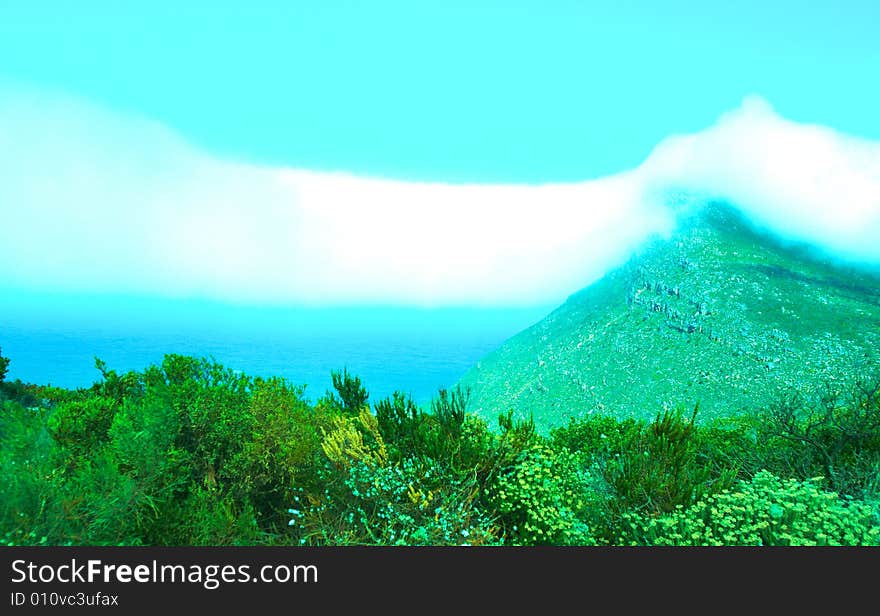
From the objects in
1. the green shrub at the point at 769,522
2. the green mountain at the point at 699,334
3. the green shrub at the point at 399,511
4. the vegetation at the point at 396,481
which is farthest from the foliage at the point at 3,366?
the green mountain at the point at 699,334

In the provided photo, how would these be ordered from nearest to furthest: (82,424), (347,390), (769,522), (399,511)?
(769,522)
(399,511)
(82,424)
(347,390)

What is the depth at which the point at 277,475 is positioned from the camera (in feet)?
35.7

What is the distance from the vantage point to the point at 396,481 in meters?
8.36

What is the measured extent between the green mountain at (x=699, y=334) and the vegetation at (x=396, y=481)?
136 feet

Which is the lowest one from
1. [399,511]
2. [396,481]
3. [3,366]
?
[399,511]

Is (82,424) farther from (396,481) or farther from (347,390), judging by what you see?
(347,390)

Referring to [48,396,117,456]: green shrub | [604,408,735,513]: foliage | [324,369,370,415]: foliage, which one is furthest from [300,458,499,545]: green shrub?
[324,369,370,415]: foliage

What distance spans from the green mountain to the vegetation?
1634 inches

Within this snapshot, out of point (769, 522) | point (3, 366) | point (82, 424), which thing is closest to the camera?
point (769, 522)

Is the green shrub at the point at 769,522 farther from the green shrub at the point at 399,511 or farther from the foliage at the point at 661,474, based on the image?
the green shrub at the point at 399,511

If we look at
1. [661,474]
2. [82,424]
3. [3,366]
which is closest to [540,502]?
[661,474]

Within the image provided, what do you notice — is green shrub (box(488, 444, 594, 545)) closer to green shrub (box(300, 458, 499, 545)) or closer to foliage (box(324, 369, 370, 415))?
green shrub (box(300, 458, 499, 545))

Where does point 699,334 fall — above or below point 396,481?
above

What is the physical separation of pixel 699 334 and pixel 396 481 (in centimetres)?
7071
